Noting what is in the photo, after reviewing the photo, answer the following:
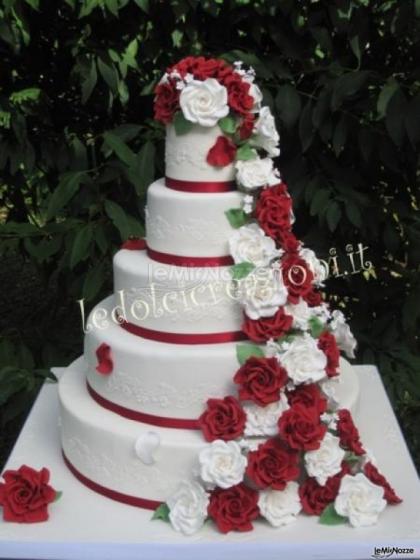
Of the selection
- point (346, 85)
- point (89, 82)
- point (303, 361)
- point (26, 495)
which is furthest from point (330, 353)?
point (89, 82)

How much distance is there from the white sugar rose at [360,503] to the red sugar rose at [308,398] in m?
0.22

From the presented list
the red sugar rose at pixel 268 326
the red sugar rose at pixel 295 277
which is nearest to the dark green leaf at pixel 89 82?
the red sugar rose at pixel 295 277

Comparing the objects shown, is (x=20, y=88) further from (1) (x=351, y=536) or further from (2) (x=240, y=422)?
(1) (x=351, y=536)

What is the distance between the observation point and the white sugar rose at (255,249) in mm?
2451

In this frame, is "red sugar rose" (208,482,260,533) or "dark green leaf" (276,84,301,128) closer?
"red sugar rose" (208,482,260,533)

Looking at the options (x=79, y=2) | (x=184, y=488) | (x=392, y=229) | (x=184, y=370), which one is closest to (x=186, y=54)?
(x=79, y=2)

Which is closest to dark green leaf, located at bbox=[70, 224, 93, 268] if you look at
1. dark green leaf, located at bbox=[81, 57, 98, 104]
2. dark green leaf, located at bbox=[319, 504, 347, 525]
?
dark green leaf, located at bbox=[81, 57, 98, 104]

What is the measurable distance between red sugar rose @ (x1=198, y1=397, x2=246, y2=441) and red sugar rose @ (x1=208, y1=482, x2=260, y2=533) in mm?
143

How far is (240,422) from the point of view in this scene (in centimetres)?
237

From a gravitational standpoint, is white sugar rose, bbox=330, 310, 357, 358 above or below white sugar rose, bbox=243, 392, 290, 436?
above

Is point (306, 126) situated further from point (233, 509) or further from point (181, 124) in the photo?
point (233, 509)

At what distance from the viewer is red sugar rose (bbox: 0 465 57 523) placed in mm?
2402

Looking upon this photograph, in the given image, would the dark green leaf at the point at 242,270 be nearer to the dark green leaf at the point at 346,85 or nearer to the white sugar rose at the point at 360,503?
the white sugar rose at the point at 360,503

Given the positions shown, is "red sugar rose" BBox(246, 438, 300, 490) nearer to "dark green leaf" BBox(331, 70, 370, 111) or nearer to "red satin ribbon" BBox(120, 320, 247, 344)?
"red satin ribbon" BBox(120, 320, 247, 344)
